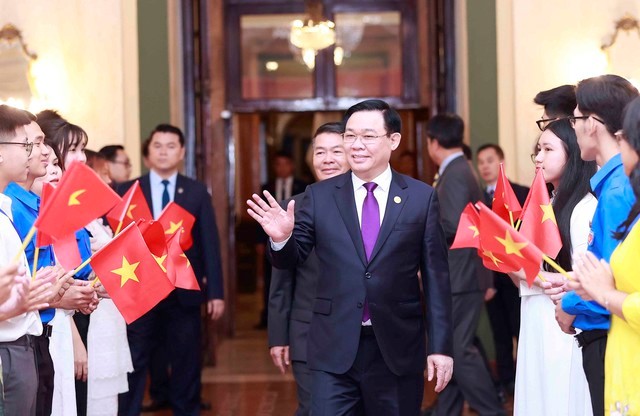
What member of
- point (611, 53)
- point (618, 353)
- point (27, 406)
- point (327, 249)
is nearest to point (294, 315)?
point (327, 249)

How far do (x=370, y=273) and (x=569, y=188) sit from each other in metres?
0.90

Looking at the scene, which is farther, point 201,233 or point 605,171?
point 201,233

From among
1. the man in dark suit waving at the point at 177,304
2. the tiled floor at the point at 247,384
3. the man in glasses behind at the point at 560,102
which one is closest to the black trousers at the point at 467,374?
the tiled floor at the point at 247,384

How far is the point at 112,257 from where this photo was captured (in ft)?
13.6

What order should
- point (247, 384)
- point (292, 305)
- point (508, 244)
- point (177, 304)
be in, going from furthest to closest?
point (247, 384)
point (177, 304)
point (292, 305)
point (508, 244)

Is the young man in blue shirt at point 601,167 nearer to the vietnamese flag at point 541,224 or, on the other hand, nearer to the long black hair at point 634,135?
the long black hair at point 634,135

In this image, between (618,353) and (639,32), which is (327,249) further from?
(639,32)

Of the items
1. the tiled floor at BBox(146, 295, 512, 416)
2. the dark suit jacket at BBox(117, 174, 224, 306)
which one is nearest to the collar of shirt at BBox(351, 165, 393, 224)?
the dark suit jacket at BBox(117, 174, 224, 306)

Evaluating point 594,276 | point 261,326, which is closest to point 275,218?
point 594,276

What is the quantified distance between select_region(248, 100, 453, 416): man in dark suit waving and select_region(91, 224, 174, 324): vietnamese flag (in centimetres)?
51

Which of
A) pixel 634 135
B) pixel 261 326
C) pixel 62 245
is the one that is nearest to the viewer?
pixel 634 135

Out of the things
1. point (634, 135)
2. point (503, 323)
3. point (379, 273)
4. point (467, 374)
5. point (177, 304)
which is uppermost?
point (634, 135)

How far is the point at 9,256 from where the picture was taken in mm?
3740

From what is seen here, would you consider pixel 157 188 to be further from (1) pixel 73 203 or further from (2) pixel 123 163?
(1) pixel 73 203
